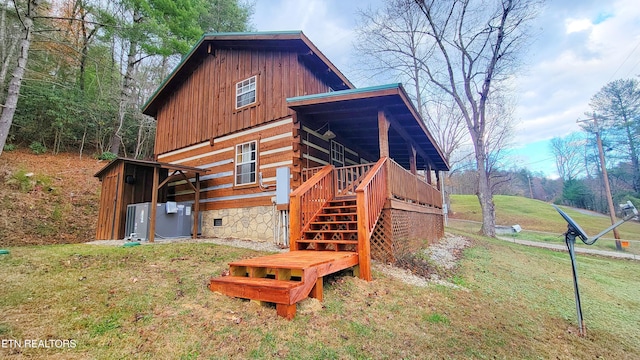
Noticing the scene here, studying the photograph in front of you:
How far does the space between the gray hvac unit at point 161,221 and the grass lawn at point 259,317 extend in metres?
2.63

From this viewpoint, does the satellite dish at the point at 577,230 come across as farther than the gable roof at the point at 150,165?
No

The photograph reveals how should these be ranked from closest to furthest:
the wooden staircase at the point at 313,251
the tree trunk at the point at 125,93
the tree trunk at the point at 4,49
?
1. the wooden staircase at the point at 313,251
2. the tree trunk at the point at 4,49
3. the tree trunk at the point at 125,93

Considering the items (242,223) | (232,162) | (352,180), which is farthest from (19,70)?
(352,180)

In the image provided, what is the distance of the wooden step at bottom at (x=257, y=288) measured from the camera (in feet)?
10.2

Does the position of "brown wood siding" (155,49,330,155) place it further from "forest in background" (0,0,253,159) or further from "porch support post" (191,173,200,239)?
"forest in background" (0,0,253,159)

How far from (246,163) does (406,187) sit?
5.22m

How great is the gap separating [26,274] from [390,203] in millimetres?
6363

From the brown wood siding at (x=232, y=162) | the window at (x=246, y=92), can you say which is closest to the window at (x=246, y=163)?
the brown wood siding at (x=232, y=162)

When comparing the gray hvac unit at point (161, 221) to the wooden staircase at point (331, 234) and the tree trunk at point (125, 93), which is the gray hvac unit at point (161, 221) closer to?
the wooden staircase at point (331, 234)

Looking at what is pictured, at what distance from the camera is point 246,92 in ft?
31.8

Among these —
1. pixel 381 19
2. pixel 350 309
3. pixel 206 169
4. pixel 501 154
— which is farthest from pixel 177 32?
pixel 501 154

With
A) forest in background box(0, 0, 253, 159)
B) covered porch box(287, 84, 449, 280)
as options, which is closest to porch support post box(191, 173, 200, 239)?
covered porch box(287, 84, 449, 280)

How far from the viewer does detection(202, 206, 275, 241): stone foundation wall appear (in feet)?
27.7

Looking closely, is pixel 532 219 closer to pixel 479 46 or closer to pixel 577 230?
pixel 479 46
